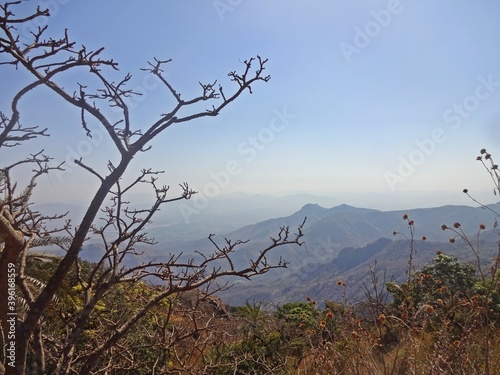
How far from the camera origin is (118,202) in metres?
3.27

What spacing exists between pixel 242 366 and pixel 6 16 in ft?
22.2

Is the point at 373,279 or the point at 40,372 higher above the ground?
the point at 373,279

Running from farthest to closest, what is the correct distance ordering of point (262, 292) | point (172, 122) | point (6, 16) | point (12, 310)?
point (262, 292)
point (172, 122)
point (12, 310)
point (6, 16)

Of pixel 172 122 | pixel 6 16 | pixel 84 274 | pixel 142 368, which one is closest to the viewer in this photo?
pixel 6 16

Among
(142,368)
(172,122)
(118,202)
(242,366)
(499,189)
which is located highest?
(172,122)

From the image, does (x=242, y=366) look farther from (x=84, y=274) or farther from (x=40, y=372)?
(x=40, y=372)

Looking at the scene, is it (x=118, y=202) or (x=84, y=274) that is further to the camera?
(x=84, y=274)

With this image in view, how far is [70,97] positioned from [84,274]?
6373 millimetres

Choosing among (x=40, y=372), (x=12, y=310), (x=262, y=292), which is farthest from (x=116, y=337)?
(x=262, y=292)

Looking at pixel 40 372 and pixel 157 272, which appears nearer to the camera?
pixel 40 372

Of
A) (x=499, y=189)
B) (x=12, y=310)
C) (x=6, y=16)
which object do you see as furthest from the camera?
(x=12, y=310)

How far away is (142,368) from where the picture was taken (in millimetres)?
5164

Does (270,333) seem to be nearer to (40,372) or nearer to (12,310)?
(40,372)

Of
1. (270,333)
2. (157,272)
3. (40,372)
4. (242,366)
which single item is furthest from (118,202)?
(270,333)
